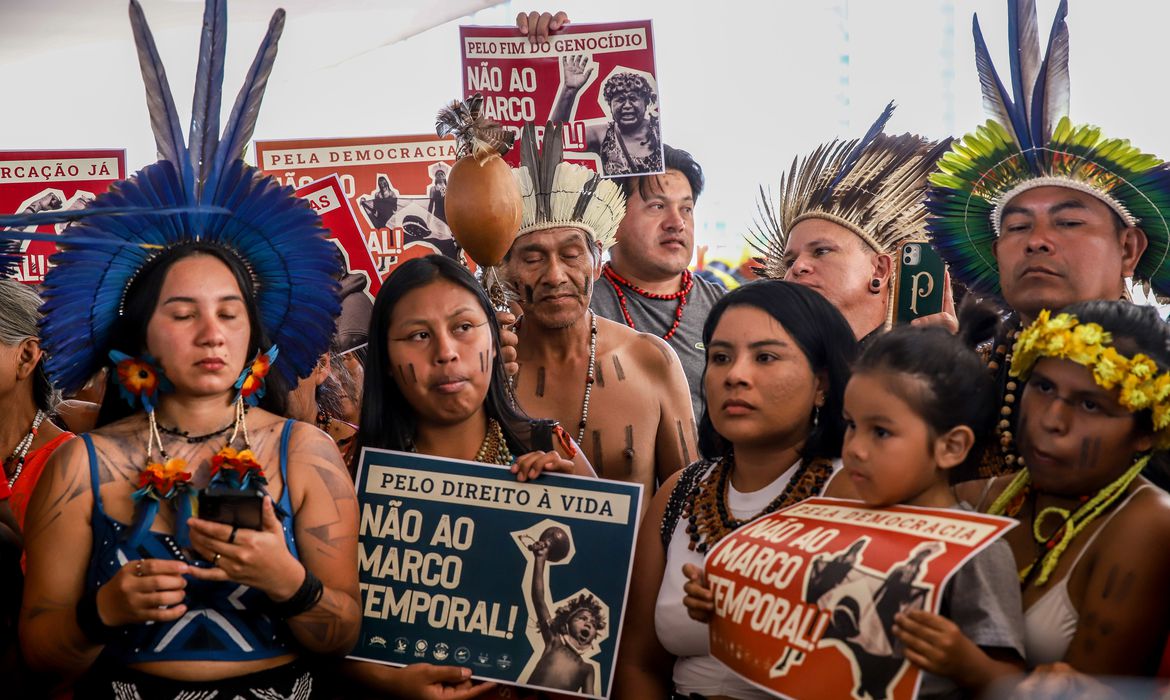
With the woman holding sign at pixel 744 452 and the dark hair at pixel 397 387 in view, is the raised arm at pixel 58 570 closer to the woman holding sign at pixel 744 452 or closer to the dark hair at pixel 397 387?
the dark hair at pixel 397 387

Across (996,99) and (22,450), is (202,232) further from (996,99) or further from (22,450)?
(996,99)

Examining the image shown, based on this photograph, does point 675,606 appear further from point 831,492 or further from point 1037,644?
point 1037,644

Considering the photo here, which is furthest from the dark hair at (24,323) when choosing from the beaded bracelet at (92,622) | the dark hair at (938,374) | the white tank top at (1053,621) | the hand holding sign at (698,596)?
the white tank top at (1053,621)

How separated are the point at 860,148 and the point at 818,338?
5.04ft

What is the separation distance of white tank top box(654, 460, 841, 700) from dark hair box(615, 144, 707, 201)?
2.33 metres

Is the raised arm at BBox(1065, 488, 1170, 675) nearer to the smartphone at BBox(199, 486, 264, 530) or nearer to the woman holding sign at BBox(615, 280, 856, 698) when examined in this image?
the woman holding sign at BBox(615, 280, 856, 698)

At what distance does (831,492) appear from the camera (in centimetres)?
249

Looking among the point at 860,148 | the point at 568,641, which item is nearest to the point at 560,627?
the point at 568,641

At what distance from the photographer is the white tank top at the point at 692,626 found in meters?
2.47

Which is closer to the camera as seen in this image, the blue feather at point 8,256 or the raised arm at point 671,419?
the blue feather at point 8,256

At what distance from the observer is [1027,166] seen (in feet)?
9.66

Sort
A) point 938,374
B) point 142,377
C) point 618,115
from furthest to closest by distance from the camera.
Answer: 1. point 618,115
2. point 142,377
3. point 938,374

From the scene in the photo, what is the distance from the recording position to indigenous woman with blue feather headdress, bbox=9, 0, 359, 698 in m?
2.40

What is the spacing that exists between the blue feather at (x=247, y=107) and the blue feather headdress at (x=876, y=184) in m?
1.95
